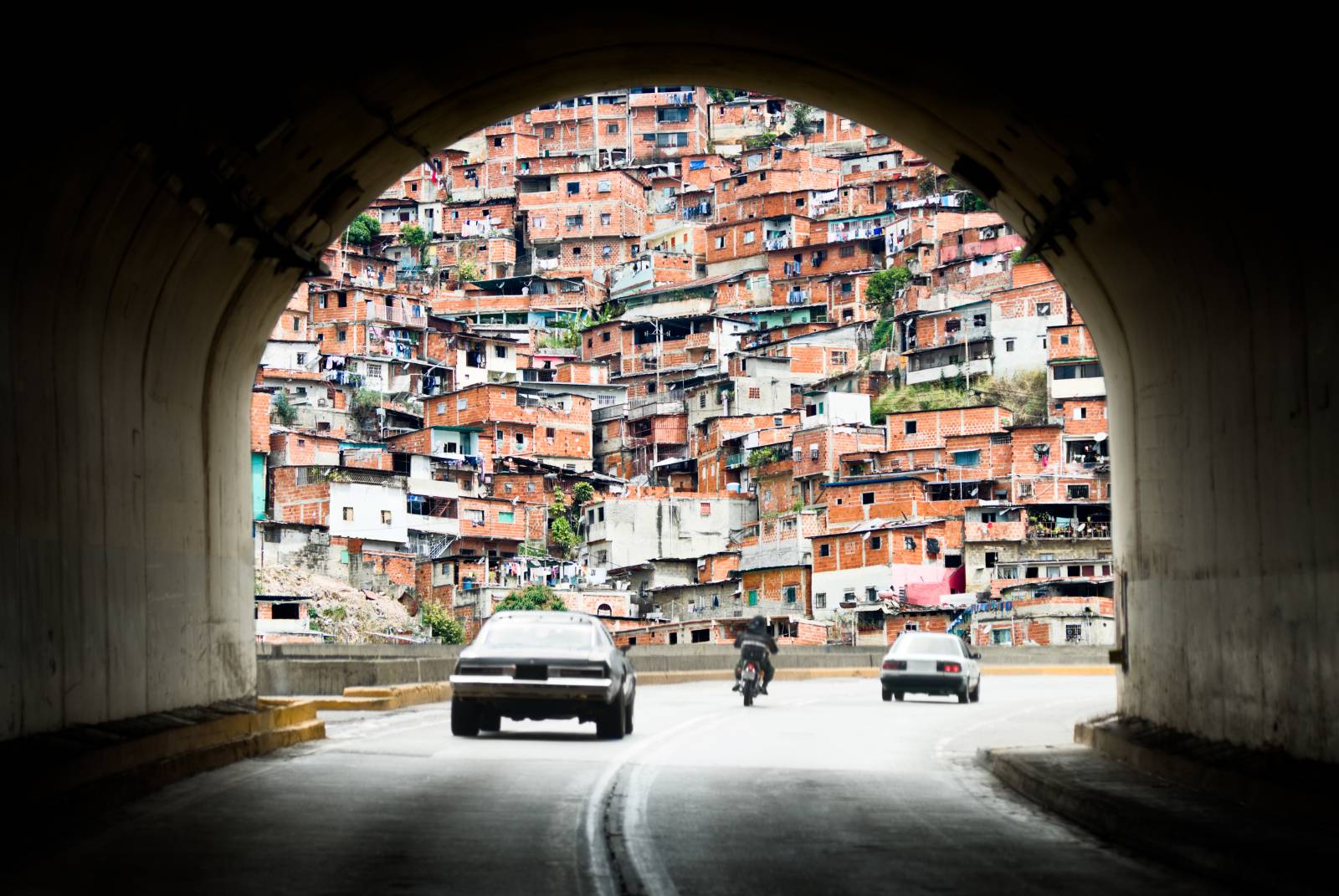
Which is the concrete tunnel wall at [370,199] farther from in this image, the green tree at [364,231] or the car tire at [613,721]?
the green tree at [364,231]

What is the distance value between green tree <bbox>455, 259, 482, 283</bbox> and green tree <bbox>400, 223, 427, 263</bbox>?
338cm

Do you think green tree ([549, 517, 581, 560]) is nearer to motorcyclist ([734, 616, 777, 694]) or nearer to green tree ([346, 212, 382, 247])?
green tree ([346, 212, 382, 247])

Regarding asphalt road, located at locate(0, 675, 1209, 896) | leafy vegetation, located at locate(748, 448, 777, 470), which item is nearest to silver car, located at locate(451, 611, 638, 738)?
asphalt road, located at locate(0, 675, 1209, 896)

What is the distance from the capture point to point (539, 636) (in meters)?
22.7

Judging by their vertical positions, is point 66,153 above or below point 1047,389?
below

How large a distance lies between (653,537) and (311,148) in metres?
88.5

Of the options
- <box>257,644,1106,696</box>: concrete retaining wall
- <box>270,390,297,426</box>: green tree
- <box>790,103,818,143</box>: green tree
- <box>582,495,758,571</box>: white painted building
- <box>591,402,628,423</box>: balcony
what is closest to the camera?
<box>257,644,1106,696</box>: concrete retaining wall

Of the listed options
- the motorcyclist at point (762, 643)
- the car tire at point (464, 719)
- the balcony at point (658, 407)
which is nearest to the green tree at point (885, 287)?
the balcony at point (658, 407)

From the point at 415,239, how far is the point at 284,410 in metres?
40.8

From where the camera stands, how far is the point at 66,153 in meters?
13.1

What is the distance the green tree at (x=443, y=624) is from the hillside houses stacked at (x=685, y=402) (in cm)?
190

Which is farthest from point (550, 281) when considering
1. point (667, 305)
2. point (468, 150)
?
point (468, 150)

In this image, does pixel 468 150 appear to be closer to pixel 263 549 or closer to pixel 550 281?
pixel 550 281

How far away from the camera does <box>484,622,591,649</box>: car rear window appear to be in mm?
22500
